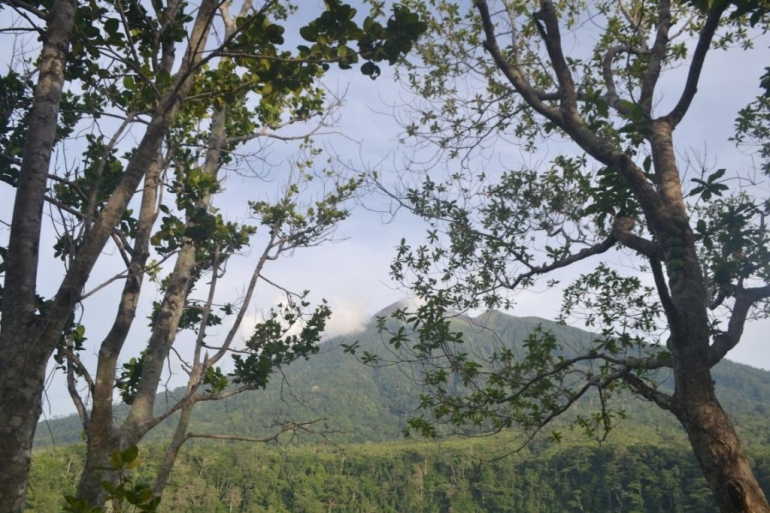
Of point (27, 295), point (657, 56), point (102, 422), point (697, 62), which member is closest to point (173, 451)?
point (102, 422)

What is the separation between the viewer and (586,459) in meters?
88.8

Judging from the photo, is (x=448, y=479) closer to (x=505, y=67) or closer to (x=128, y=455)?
(x=505, y=67)

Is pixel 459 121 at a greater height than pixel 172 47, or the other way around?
pixel 459 121

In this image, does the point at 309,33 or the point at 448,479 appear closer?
the point at 309,33

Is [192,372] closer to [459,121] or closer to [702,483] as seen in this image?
[459,121]

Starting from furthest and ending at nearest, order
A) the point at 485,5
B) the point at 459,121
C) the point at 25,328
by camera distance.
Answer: the point at 459,121 < the point at 485,5 < the point at 25,328

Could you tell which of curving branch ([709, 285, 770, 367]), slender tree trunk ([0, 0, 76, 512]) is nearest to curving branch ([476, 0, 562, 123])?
curving branch ([709, 285, 770, 367])

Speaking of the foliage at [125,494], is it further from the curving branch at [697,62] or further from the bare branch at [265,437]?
the curving branch at [697,62]

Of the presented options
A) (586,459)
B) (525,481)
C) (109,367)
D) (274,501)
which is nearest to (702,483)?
(586,459)

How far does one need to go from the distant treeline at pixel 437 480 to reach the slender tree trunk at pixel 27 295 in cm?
7615

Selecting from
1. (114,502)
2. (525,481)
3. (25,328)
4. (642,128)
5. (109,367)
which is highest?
(642,128)

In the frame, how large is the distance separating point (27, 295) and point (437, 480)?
372ft

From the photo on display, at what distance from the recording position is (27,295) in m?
2.54

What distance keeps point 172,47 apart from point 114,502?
351cm
